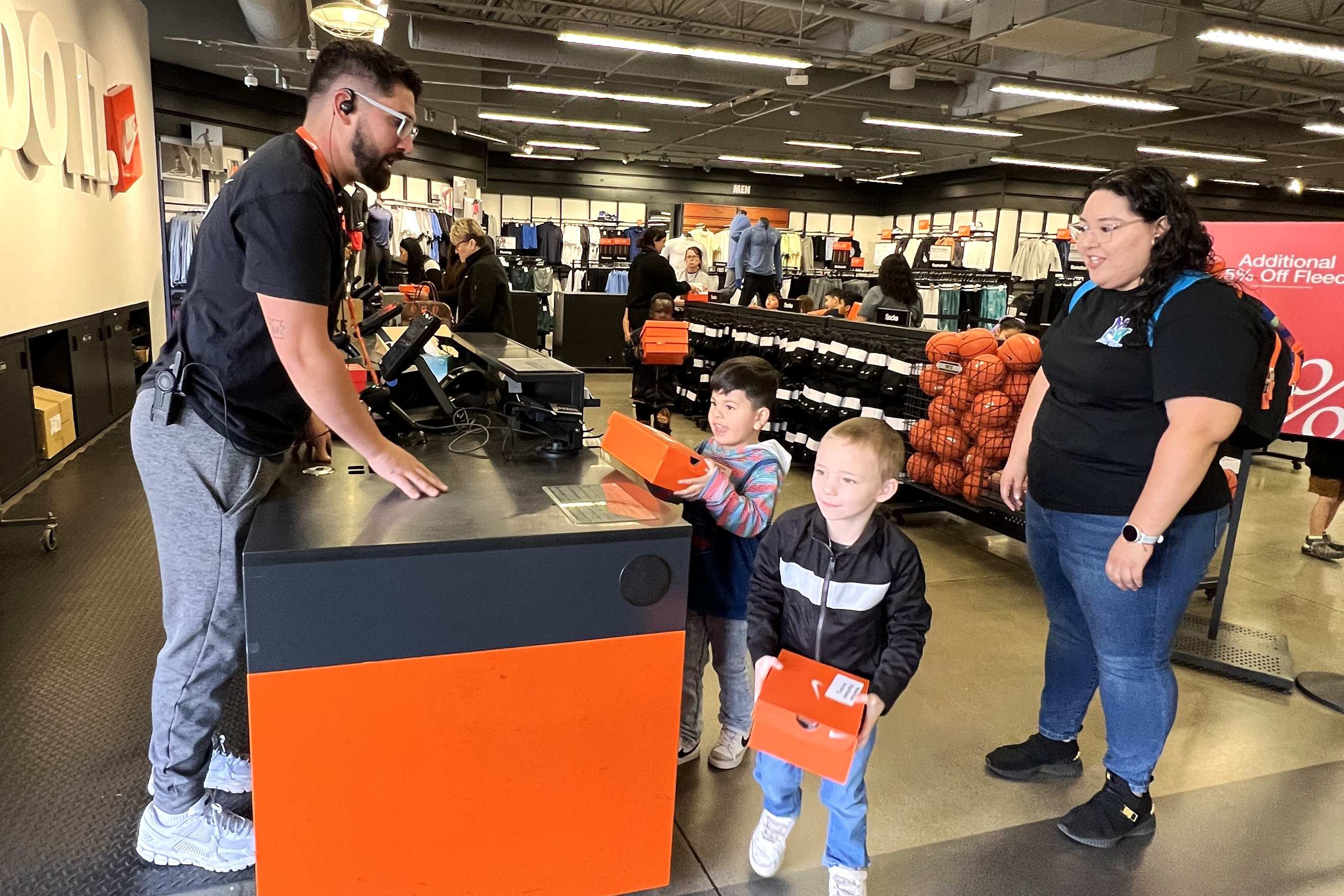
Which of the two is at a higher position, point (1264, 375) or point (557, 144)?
point (557, 144)

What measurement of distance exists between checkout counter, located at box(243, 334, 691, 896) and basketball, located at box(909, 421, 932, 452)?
305 cm

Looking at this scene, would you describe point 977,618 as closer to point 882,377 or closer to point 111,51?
point 882,377

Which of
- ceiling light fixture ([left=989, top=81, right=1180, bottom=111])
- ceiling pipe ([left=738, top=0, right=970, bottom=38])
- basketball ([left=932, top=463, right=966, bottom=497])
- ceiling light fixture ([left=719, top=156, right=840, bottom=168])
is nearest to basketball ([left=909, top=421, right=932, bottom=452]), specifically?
basketball ([left=932, top=463, right=966, bottom=497])

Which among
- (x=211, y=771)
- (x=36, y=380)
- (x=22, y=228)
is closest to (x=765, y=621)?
(x=211, y=771)

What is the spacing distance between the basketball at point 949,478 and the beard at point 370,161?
3.29m

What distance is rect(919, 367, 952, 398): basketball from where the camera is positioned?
14.5 feet

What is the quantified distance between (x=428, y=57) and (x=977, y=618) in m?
9.51

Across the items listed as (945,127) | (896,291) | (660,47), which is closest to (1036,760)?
(896,291)

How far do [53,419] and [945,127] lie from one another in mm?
10552

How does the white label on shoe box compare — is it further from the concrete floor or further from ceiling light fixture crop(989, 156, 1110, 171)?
ceiling light fixture crop(989, 156, 1110, 171)

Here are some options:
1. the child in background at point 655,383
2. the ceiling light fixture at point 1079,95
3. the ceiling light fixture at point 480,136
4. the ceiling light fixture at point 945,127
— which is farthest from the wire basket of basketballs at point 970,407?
the ceiling light fixture at point 480,136

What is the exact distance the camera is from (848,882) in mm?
1854

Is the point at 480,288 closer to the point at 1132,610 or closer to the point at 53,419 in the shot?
the point at 53,419

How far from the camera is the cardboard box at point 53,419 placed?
16.5 ft
